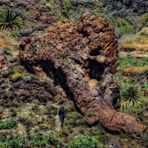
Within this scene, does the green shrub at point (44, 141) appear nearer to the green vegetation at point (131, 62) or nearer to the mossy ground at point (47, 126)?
the mossy ground at point (47, 126)

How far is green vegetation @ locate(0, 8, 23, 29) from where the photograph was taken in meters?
94.5

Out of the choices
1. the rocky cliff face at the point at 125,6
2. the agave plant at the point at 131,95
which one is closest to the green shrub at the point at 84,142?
the agave plant at the point at 131,95

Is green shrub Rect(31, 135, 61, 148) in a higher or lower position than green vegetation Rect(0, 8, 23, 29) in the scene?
lower

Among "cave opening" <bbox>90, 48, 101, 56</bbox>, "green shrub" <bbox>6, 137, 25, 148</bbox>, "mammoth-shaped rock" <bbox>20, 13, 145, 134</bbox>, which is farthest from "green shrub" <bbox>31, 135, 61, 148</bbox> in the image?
"cave opening" <bbox>90, 48, 101, 56</bbox>

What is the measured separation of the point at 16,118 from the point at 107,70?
1726 centimetres

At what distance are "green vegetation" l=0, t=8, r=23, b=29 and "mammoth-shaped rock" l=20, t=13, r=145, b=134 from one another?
18381 mm

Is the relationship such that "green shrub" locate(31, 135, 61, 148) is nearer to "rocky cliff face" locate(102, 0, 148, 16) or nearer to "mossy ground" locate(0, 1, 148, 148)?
"mossy ground" locate(0, 1, 148, 148)

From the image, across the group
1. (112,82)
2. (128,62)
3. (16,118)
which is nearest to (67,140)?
(16,118)

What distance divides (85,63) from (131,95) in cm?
1030

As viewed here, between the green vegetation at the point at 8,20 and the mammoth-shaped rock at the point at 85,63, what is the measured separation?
18.4 meters

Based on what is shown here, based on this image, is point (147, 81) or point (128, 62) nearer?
point (147, 81)

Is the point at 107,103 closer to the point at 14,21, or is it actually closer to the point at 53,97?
the point at 53,97

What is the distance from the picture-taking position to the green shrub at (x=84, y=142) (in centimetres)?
6425

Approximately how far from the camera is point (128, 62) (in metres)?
94.2
